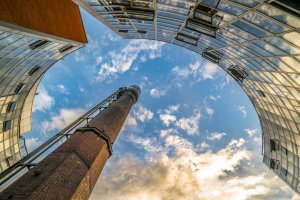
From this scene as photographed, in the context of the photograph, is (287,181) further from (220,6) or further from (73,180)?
(73,180)

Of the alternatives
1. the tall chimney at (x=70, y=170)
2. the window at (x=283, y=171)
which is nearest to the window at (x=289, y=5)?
the tall chimney at (x=70, y=170)

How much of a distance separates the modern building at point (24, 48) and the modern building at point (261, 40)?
3399 millimetres

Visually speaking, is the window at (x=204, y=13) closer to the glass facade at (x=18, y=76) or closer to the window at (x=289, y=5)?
the window at (x=289, y=5)

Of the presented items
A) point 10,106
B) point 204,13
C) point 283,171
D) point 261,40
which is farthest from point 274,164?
point 10,106

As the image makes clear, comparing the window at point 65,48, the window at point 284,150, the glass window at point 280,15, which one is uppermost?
the window at point 65,48

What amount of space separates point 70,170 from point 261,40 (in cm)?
1181

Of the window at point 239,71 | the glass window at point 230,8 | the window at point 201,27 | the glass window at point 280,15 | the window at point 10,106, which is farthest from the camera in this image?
the window at point 10,106

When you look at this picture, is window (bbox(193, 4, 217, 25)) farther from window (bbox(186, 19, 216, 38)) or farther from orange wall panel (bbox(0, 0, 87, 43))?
orange wall panel (bbox(0, 0, 87, 43))

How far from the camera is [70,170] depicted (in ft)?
31.4

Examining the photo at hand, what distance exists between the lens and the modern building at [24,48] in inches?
473

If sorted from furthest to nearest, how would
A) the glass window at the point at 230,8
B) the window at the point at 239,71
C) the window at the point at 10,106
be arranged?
1. the window at the point at 10,106
2. the window at the point at 239,71
3. the glass window at the point at 230,8

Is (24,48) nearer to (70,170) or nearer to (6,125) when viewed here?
(6,125)

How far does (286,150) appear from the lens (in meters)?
16.4

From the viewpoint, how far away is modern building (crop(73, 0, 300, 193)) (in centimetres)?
815
